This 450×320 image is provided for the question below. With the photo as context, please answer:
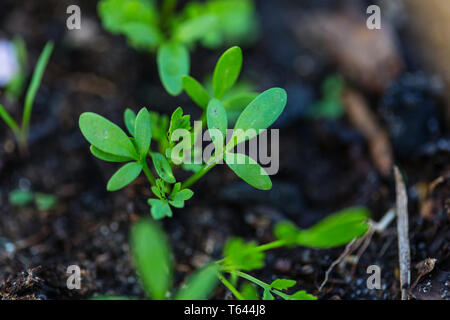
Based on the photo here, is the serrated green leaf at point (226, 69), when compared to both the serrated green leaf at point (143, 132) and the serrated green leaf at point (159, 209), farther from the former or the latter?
the serrated green leaf at point (159, 209)

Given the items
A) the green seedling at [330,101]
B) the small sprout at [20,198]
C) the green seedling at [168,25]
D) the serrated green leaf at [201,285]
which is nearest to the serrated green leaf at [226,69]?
the green seedling at [168,25]

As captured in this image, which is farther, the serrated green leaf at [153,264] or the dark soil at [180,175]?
the dark soil at [180,175]

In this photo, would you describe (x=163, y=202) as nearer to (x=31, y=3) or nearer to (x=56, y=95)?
(x=56, y=95)

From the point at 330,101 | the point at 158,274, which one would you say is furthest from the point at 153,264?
the point at 330,101

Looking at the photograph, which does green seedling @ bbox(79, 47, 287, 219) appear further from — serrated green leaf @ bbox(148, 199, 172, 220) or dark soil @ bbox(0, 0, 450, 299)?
dark soil @ bbox(0, 0, 450, 299)

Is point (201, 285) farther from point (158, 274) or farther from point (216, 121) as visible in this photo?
point (216, 121)
